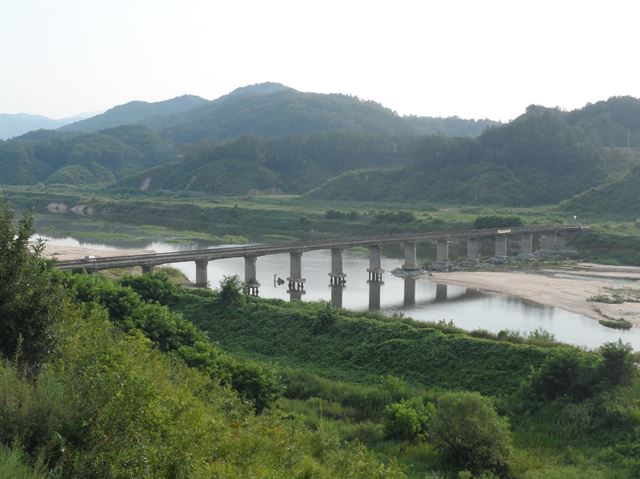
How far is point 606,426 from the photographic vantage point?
803 inches

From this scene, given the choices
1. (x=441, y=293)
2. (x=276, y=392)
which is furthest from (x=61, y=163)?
(x=276, y=392)

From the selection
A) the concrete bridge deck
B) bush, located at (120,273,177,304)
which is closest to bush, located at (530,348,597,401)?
bush, located at (120,273,177,304)

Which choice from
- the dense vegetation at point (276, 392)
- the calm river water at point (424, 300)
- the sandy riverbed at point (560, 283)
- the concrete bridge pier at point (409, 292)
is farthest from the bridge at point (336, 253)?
the dense vegetation at point (276, 392)

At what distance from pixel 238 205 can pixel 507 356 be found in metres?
85.0

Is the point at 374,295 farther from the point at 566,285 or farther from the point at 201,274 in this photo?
the point at 566,285

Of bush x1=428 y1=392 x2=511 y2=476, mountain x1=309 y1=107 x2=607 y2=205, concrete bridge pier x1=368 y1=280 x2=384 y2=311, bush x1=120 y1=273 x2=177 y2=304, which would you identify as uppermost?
mountain x1=309 y1=107 x2=607 y2=205

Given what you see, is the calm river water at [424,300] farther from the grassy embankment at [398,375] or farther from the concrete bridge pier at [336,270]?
the grassy embankment at [398,375]

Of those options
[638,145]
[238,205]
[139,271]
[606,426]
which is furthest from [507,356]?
[638,145]

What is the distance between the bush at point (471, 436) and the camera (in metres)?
17.8

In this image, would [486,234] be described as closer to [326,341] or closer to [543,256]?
[543,256]

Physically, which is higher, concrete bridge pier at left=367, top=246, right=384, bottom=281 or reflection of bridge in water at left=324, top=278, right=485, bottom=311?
concrete bridge pier at left=367, top=246, right=384, bottom=281

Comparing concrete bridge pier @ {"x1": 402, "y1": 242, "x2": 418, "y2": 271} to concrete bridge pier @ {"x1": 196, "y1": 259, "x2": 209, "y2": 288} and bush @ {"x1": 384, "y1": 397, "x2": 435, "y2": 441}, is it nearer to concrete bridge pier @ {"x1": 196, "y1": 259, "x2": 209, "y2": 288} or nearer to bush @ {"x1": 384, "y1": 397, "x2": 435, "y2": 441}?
concrete bridge pier @ {"x1": 196, "y1": 259, "x2": 209, "y2": 288}

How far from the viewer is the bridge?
44.5 meters

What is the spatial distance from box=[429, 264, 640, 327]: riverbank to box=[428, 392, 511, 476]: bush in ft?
82.3
